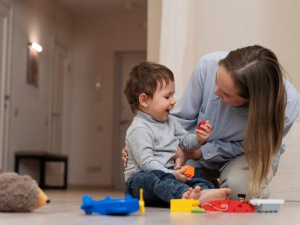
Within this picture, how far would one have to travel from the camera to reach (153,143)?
2.58 metres

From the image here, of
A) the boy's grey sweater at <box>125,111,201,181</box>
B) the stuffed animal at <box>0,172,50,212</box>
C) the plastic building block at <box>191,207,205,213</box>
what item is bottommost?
the plastic building block at <box>191,207,205,213</box>

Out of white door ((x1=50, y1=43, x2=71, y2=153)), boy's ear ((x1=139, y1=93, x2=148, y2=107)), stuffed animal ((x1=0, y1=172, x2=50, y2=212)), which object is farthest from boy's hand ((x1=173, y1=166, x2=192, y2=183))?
white door ((x1=50, y1=43, x2=71, y2=153))

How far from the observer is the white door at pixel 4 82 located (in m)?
8.56

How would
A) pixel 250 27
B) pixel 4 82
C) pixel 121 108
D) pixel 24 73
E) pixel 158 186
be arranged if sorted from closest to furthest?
pixel 158 186
pixel 250 27
pixel 4 82
pixel 24 73
pixel 121 108

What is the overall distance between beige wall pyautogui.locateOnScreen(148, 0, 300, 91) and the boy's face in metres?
1.51

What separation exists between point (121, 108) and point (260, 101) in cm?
996

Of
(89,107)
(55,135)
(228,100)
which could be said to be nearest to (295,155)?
(228,100)

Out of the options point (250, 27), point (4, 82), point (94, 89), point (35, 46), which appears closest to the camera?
point (250, 27)

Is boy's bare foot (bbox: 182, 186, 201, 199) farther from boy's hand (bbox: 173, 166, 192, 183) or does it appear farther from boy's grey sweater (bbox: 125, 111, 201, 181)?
boy's grey sweater (bbox: 125, 111, 201, 181)

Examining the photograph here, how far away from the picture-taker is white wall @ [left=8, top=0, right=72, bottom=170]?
906 centimetres

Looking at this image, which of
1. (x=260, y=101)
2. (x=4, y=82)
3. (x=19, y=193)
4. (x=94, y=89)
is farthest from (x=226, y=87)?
(x=94, y=89)

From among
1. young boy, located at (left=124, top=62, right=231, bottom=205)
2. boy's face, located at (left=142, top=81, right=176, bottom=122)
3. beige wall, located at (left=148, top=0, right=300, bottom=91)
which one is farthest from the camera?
beige wall, located at (left=148, top=0, right=300, bottom=91)

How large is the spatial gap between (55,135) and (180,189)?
9.22 m

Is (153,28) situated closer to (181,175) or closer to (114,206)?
(181,175)
